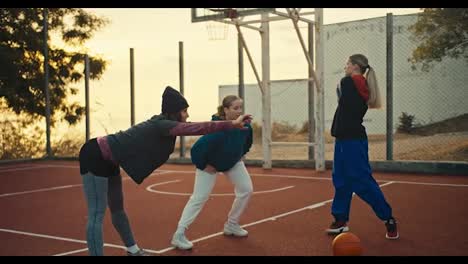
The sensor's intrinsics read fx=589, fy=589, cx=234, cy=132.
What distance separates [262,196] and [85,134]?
9337mm

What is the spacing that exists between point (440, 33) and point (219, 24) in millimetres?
5067

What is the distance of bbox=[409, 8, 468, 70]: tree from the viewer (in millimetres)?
13133

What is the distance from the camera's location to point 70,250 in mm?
5688

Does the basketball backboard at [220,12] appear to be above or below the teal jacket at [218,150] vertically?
above

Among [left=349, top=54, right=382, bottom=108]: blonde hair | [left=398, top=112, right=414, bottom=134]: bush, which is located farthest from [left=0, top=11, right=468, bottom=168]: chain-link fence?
[left=349, top=54, right=382, bottom=108]: blonde hair

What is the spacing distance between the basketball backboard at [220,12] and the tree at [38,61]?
652 centimetres

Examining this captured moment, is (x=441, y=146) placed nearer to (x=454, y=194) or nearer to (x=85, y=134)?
(x=454, y=194)

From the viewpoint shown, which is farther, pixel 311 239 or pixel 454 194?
pixel 454 194

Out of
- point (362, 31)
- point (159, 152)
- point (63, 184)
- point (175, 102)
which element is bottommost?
point (63, 184)

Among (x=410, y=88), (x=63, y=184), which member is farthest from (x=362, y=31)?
(x=63, y=184)

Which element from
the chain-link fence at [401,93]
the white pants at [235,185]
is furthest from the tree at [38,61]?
the white pants at [235,185]

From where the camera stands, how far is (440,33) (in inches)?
526

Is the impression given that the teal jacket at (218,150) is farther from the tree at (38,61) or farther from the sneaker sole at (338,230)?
the tree at (38,61)

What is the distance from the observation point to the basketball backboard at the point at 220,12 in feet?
39.5
